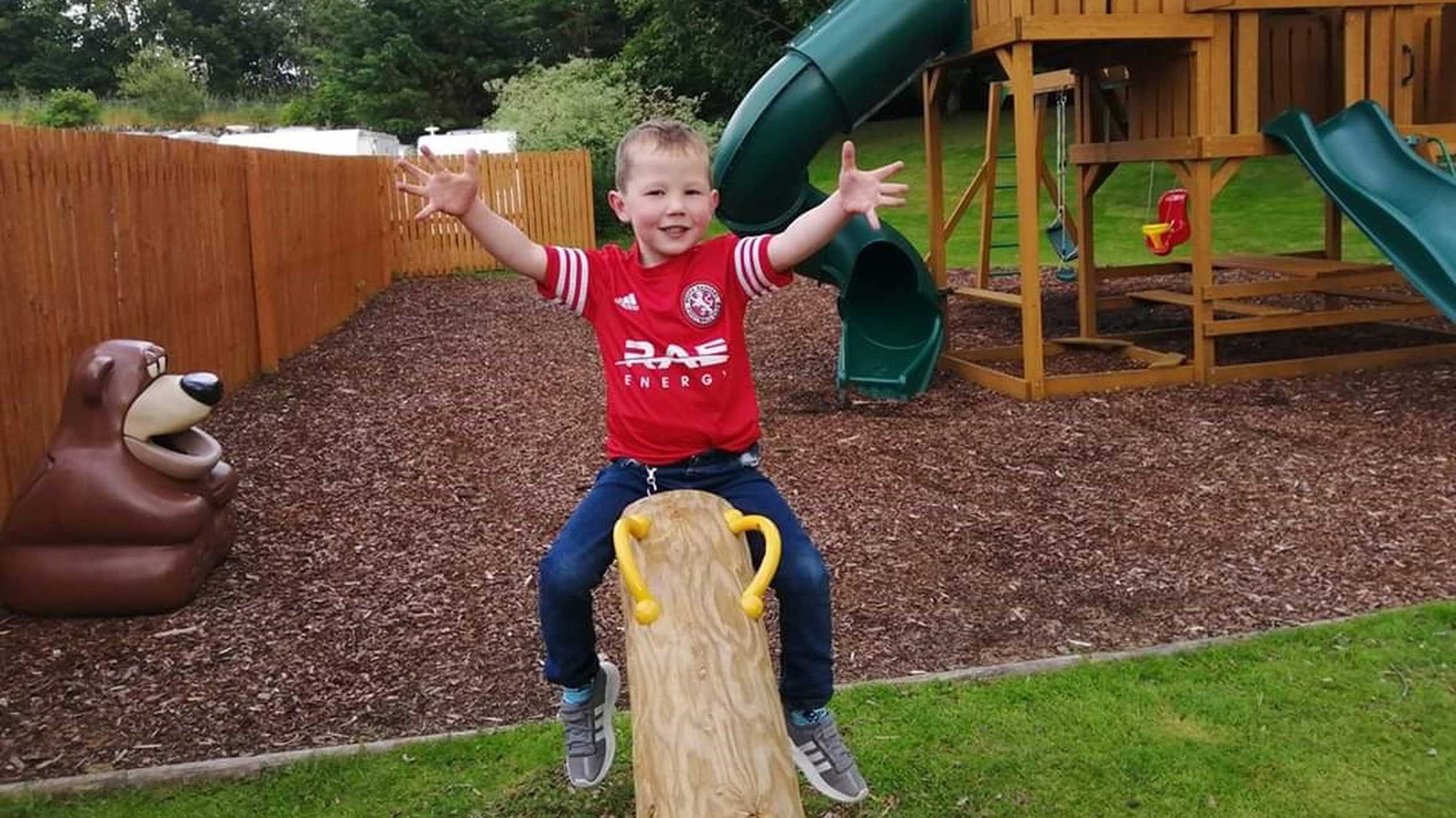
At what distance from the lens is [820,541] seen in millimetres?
6109

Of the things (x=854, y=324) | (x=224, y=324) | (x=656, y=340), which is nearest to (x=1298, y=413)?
(x=854, y=324)

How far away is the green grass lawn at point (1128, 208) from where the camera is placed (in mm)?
18891

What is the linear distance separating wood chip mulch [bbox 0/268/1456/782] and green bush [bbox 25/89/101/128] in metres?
37.6

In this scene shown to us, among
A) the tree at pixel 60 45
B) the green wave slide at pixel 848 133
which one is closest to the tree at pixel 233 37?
the tree at pixel 60 45

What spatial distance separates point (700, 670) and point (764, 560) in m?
0.26

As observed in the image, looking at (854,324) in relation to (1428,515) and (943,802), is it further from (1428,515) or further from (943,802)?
(943,802)

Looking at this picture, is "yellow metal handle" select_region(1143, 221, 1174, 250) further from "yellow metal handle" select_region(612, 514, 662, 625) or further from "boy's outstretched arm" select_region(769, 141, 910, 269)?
"yellow metal handle" select_region(612, 514, 662, 625)

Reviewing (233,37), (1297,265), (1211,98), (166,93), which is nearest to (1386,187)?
(1211,98)

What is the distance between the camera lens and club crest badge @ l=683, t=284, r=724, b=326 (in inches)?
125

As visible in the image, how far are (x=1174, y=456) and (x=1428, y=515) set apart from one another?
150 centimetres

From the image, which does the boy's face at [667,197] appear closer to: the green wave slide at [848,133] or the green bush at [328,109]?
the green wave slide at [848,133]

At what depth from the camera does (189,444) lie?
5789 mm

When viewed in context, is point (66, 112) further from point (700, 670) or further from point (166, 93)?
point (700, 670)

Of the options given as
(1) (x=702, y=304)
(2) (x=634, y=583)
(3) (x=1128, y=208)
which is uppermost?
(3) (x=1128, y=208)
